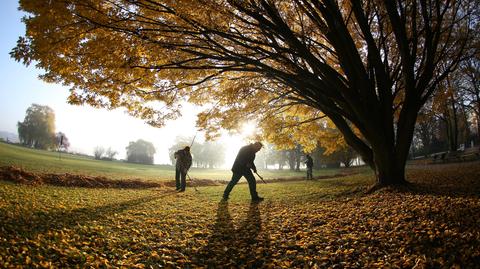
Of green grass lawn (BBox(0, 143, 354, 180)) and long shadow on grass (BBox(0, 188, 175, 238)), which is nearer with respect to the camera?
long shadow on grass (BBox(0, 188, 175, 238))

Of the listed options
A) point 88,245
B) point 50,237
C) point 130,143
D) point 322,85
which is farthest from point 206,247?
point 130,143

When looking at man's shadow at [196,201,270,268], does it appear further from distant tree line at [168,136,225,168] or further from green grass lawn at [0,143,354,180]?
distant tree line at [168,136,225,168]

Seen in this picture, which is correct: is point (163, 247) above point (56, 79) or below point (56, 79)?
below

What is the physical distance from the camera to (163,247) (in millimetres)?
4453

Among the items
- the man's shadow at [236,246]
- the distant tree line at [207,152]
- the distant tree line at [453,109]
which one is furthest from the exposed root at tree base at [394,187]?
the distant tree line at [207,152]

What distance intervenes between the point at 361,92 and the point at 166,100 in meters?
5.92

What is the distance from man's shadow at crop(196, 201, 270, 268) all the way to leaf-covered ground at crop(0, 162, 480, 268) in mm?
16

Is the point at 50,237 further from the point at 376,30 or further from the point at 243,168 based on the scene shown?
the point at 376,30

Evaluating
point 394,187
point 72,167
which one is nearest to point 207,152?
point 72,167

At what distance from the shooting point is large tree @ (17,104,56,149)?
65938 millimetres

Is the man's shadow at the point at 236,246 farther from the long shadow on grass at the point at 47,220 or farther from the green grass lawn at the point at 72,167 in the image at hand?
the green grass lawn at the point at 72,167

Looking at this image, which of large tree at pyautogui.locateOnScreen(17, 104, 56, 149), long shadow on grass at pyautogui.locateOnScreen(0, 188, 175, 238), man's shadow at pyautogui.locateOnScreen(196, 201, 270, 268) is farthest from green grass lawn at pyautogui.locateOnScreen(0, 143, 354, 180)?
large tree at pyautogui.locateOnScreen(17, 104, 56, 149)

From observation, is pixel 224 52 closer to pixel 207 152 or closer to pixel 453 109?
pixel 453 109

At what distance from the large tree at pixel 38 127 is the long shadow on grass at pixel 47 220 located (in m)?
73.6
